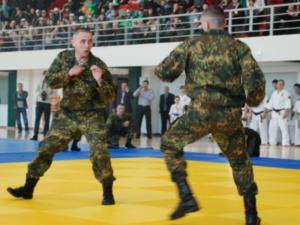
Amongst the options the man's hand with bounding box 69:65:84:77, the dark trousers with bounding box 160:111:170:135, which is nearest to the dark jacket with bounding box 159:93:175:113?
the dark trousers with bounding box 160:111:170:135

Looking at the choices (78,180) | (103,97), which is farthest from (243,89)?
(78,180)

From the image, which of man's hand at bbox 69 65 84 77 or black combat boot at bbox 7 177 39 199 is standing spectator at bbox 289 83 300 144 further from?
man's hand at bbox 69 65 84 77

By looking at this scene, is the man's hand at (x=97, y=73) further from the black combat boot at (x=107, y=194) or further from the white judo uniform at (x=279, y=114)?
the white judo uniform at (x=279, y=114)

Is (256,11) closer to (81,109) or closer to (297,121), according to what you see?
(297,121)

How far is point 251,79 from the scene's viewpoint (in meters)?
5.33

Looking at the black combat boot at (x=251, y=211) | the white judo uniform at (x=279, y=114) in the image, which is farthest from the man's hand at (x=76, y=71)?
the white judo uniform at (x=279, y=114)

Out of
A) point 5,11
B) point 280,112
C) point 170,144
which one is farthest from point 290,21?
point 5,11

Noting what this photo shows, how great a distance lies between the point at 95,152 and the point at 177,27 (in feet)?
56.4

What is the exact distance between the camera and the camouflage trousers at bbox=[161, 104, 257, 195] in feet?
17.9

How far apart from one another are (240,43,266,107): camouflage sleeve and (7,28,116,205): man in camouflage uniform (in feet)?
5.44

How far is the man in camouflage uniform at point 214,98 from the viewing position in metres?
5.45

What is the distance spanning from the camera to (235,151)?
5.52 metres

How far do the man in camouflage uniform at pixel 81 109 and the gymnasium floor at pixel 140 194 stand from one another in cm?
37

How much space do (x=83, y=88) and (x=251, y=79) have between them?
6.53 feet
